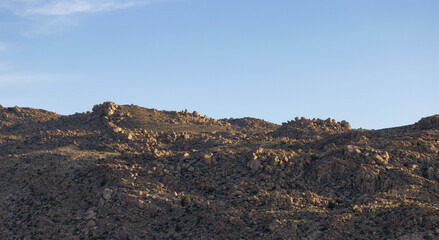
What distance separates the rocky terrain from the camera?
53062mm

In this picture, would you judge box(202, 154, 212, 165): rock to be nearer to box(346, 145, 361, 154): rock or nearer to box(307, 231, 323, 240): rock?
box(346, 145, 361, 154): rock

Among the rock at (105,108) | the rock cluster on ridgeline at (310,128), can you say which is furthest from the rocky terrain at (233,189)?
the rock at (105,108)

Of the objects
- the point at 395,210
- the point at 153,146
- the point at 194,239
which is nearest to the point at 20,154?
the point at 153,146

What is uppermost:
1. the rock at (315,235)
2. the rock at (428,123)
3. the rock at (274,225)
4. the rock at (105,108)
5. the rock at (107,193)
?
the rock at (105,108)

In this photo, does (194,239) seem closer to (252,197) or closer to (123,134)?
(252,197)

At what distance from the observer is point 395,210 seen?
172 feet

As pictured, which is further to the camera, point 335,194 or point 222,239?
point 335,194

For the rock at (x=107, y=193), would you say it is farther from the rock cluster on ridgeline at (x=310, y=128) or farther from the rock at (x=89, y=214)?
the rock cluster on ridgeline at (x=310, y=128)

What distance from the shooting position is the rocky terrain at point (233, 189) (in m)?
53.1

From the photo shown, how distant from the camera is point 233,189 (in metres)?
61.7

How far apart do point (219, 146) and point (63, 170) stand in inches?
869

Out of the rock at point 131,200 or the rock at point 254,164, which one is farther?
the rock at point 254,164

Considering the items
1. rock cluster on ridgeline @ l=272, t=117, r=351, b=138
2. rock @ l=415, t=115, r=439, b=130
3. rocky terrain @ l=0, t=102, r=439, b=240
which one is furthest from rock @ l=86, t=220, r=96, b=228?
rock @ l=415, t=115, r=439, b=130

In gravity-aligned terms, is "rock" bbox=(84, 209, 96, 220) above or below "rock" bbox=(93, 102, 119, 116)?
below
